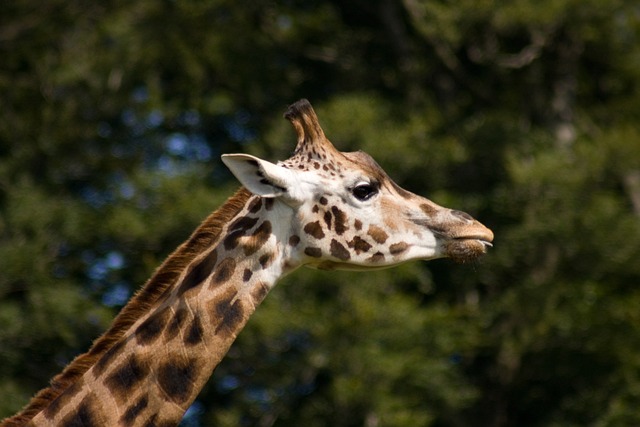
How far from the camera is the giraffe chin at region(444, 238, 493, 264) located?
724 centimetres

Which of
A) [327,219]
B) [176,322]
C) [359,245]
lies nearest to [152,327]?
[176,322]

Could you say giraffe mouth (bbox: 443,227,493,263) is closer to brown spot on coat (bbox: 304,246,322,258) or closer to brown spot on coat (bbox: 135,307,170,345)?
brown spot on coat (bbox: 304,246,322,258)

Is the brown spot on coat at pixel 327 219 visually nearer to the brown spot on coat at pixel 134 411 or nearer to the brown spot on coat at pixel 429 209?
the brown spot on coat at pixel 429 209

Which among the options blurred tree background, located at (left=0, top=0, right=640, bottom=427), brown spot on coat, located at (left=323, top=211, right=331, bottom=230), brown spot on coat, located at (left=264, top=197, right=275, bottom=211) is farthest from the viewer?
blurred tree background, located at (left=0, top=0, right=640, bottom=427)

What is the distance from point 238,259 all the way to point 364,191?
2.54 feet

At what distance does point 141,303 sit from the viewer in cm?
675

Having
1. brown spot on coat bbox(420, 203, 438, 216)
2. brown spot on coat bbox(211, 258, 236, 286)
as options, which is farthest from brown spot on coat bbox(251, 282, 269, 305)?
brown spot on coat bbox(420, 203, 438, 216)

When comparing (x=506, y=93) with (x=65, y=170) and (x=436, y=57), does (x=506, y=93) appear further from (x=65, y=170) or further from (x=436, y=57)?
(x=65, y=170)

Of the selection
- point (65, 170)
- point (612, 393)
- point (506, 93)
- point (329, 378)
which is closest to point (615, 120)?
point (506, 93)

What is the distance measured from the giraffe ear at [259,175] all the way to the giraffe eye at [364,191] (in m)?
0.41

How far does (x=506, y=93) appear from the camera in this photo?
21.5 metres

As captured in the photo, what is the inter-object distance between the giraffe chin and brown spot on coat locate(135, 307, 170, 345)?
1.44 m

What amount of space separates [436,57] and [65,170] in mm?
5254

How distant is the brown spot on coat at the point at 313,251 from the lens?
6985 mm
